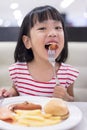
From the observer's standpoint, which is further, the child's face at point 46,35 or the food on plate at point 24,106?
the child's face at point 46,35

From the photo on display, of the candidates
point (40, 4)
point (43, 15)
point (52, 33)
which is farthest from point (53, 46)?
point (40, 4)

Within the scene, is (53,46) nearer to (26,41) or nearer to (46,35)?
(46,35)

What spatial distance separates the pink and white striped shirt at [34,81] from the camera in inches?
50.3

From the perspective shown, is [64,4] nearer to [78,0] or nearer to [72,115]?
[78,0]

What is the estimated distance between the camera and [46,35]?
1.11 m

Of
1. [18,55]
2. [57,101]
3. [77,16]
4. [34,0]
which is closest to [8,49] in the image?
[18,55]

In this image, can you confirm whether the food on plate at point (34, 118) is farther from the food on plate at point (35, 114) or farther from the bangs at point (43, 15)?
the bangs at point (43, 15)

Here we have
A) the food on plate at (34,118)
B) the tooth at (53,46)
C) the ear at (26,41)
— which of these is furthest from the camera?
the ear at (26,41)

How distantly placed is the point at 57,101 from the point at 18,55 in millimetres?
576

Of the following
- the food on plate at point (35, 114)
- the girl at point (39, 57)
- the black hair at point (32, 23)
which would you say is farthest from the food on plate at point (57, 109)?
the black hair at point (32, 23)

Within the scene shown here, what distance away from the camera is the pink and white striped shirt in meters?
1.28

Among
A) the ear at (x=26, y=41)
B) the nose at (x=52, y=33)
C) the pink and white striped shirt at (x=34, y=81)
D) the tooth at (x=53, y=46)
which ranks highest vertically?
the nose at (x=52, y=33)

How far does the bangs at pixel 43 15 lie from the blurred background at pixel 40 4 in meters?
0.51

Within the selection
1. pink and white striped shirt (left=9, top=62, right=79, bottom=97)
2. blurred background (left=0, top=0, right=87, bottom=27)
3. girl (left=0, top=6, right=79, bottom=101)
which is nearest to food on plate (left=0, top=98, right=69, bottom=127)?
girl (left=0, top=6, right=79, bottom=101)
